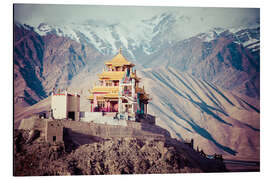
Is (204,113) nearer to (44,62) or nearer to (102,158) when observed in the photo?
(44,62)

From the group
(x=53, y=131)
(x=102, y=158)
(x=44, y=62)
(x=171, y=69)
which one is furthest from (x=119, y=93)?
(x=44, y=62)

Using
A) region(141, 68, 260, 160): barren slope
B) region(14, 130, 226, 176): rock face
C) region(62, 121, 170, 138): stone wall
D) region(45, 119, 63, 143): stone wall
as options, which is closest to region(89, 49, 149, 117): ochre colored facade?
region(62, 121, 170, 138): stone wall

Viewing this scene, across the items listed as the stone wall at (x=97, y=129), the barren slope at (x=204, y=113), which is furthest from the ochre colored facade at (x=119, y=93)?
the barren slope at (x=204, y=113)

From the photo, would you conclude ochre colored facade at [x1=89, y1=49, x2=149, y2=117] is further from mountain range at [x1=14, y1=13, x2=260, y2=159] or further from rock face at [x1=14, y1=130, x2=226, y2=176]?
mountain range at [x1=14, y1=13, x2=260, y2=159]

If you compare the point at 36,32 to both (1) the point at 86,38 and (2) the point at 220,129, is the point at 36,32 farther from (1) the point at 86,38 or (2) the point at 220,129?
(2) the point at 220,129

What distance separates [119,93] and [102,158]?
7.96 meters

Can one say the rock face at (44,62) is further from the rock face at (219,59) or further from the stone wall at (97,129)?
the stone wall at (97,129)

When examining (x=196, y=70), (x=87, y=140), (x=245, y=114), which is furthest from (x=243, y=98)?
(x=87, y=140)

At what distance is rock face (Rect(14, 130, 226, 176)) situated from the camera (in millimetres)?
37812

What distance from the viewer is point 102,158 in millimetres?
39531

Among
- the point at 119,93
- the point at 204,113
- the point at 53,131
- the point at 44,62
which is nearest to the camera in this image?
the point at 53,131

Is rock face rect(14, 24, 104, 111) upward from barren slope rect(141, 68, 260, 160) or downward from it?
upward

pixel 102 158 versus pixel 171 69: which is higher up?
pixel 171 69

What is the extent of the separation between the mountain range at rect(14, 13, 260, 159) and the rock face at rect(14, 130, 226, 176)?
30962mm
